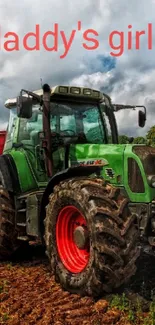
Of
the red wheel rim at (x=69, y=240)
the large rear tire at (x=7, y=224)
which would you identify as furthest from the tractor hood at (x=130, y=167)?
the large rear tire at (x=7, y=224)

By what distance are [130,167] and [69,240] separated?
45.8 inches

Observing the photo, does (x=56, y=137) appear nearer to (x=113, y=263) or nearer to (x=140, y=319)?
(x=113, y=263)

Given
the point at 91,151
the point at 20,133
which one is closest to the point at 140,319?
the point at 91,151

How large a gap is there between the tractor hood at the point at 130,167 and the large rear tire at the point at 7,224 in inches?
70.1

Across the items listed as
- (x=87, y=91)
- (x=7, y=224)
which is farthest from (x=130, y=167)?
(x=7, y=224)

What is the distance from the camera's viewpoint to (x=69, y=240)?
17.2 ft

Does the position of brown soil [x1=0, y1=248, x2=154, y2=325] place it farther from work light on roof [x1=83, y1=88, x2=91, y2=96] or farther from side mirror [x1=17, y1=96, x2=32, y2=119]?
work light on roof [x1=83, y1=88, x2=91, y2=96]

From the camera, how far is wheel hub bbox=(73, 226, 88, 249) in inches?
187

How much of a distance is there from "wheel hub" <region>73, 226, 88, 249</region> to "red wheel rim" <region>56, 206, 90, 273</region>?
0.19m

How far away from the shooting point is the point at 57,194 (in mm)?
5098

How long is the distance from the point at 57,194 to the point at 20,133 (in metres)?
2.08

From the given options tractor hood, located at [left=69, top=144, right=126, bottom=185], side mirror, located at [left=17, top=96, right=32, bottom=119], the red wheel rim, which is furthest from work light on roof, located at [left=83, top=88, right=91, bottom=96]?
the red wheel rim

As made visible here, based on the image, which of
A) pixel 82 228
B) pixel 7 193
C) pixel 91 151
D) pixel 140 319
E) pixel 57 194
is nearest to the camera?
pixel 140 319

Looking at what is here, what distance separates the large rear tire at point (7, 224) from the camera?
655 centimetres
